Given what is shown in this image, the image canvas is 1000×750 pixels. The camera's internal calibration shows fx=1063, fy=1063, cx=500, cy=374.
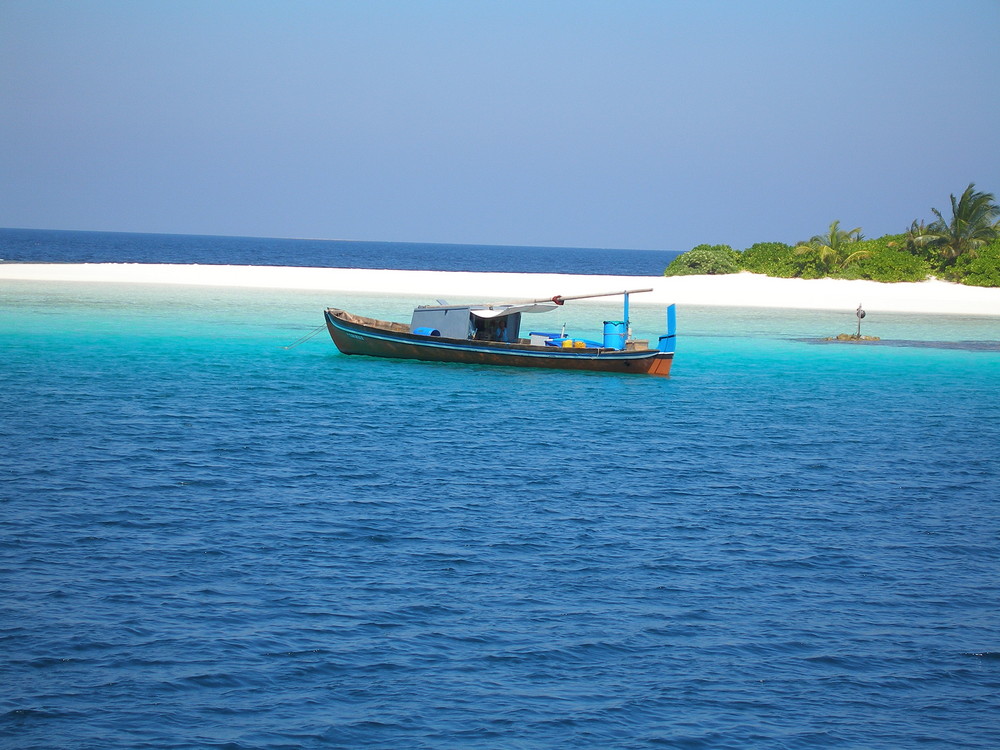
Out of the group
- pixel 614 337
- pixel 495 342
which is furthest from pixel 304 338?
pixel 614 337

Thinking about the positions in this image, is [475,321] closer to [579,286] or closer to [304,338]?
[304,338]

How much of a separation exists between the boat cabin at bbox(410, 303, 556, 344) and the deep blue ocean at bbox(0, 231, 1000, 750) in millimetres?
6464

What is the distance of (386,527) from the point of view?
13328 mm

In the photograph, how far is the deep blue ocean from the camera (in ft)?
28.0

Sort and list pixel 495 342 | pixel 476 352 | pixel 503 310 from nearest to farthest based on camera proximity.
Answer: pixel 495 342 < pixel 476 352 < pixel 503 310

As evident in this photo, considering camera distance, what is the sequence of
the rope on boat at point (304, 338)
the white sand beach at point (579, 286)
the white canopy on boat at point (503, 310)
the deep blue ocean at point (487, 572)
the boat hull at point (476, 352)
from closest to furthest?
the deep blue ocean at point (487, 572) → the boat hull at point (476, 352) → the white canopy on boat at point (503, 310) → the rope on boat at point (304, 338) → the white sand beach at point (579, 286)

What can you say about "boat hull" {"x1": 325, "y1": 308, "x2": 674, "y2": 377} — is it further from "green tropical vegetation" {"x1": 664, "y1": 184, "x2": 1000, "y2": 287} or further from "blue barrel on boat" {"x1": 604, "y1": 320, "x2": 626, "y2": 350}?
"green tropical vegetation" {"x1": 664, "y1": 184, "x2": 1000, "y2": 287}

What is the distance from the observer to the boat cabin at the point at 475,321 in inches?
1230

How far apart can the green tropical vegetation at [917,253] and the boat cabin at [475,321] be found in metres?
39.3

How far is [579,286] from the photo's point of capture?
225ft

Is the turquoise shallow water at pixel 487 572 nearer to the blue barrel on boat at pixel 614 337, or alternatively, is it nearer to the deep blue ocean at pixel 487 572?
the deep blue ocean at pixel 487 572

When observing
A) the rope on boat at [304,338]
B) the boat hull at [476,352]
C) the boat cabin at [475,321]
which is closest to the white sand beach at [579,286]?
the rope on boat at [304,338]

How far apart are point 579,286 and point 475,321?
37579 mm

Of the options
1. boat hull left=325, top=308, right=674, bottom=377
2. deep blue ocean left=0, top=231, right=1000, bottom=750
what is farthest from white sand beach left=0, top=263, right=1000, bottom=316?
deep blue ocean left=0, top=231, right=1000, bottom=750
